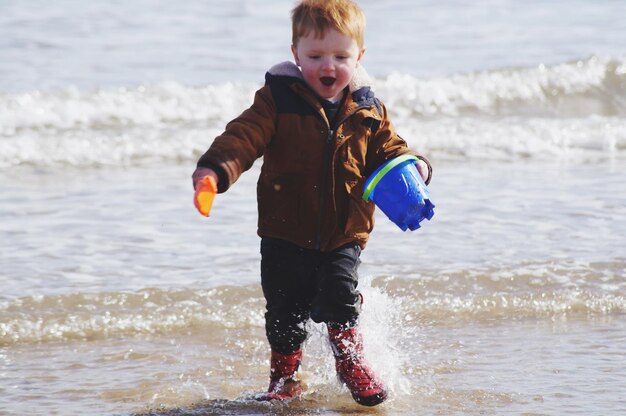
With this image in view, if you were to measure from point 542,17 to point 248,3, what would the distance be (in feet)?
15.7

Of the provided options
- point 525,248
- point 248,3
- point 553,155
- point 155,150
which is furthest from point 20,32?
point 525,248

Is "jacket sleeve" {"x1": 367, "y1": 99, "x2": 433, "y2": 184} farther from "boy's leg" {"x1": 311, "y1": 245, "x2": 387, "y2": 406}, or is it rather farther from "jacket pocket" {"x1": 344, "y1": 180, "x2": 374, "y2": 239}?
"boy's leg" {"x1": 311, "y1": 245, "x2": 387, "y2": 406}

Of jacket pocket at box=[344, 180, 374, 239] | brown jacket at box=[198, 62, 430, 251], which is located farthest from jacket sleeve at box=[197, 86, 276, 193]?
jacket pocket at box=[344, 180, 374, 239]

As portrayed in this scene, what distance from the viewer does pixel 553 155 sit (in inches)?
398

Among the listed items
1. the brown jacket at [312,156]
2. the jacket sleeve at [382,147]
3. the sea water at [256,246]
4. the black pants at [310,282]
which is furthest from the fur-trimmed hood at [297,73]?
the sea water at [256,246]

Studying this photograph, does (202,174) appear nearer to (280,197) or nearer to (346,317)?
(280,197)

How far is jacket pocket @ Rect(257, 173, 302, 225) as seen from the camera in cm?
400

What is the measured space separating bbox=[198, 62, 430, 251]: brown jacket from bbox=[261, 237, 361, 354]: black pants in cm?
5

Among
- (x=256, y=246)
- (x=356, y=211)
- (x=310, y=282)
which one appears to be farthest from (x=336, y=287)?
→ (x=256, y=246)

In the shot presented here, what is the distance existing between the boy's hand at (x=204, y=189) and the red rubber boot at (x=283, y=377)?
108 centimetres

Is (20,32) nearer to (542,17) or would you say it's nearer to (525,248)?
(542,17)

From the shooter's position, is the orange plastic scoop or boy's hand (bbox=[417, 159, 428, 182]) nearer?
the orange plastic scoop

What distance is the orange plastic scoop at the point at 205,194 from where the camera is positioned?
3.32 metres

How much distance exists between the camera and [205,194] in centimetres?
336
